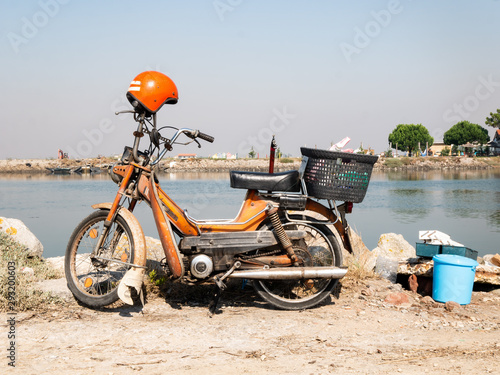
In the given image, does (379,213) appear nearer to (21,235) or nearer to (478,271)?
(478,271)

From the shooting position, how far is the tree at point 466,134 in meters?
91.9

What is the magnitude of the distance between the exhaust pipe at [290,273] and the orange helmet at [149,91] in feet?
5.88

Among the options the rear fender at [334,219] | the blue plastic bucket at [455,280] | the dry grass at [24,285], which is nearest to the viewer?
the dry grass at [24,285]

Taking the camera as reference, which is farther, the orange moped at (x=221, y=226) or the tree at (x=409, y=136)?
the tree at (x=409, y=136)

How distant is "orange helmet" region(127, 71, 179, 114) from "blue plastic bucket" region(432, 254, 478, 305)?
3369 mm

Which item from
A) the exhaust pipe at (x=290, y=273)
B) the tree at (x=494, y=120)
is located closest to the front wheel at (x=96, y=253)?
the exhaust pipe at (x=290, y=273)

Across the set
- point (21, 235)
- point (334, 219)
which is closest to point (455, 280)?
point (334, 219)

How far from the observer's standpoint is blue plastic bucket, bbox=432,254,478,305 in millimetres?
5059

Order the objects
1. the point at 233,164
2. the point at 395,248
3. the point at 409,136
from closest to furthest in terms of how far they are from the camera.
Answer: the point at 395,248 → the point at 233,164 → the point at 409,136

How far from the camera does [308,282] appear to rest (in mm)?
5027

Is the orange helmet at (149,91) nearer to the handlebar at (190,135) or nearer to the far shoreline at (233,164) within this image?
the handlebar at (190,135)

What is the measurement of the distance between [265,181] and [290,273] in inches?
36.0

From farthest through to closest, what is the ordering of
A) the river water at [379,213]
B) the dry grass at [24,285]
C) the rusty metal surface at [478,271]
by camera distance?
the river water at [379,213] → the rusty metal surface at [478,271] → the dry grass at [24,285]

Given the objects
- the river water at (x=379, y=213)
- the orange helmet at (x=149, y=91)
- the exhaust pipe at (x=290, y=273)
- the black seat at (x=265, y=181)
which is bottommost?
the river water at (x=379, y=213)
